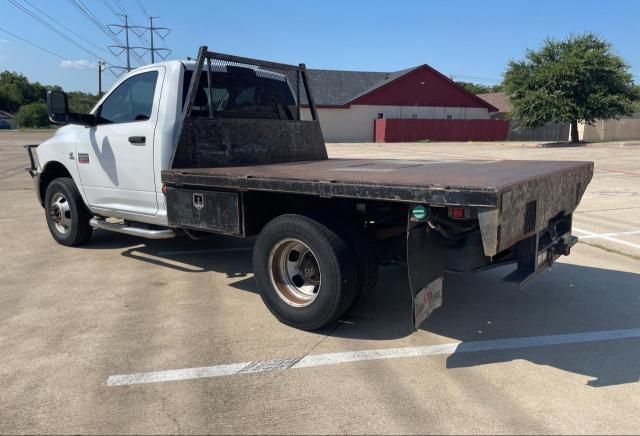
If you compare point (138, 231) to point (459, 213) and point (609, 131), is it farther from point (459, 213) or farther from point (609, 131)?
point (609, 131)

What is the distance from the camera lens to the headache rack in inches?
207

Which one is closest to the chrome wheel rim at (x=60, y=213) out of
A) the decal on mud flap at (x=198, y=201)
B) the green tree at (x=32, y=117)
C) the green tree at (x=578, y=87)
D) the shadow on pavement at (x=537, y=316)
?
the decal on mud flap at (x=198, y=201)

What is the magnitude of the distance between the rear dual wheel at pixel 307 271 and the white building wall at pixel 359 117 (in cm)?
4162

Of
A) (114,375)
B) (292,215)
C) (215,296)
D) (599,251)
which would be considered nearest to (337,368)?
(292,215)

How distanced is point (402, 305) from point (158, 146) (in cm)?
275

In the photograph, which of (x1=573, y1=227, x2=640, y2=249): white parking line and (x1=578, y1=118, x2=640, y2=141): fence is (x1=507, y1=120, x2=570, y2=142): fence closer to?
(x1=578, y1=118, x2=640, y2=141): fence

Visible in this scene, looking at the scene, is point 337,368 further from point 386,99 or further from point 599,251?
point 386,99

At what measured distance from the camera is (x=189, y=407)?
10.4 feet

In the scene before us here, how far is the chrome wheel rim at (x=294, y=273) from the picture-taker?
4.27m

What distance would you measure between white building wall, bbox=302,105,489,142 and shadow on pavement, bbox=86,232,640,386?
40352mm

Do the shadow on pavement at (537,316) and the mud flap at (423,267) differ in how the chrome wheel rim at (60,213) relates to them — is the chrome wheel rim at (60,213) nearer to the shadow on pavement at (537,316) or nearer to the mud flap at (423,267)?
the shadow on pavement at (537,316)

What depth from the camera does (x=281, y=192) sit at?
4023mm

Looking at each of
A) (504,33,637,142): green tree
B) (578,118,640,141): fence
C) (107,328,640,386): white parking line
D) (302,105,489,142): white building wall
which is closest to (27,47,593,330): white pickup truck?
(107,328,640,386): white parking line

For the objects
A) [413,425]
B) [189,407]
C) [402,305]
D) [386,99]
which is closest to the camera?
[413,425]
